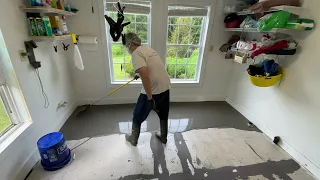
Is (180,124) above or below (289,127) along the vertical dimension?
below

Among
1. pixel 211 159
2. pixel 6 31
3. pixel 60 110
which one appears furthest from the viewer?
pixel 60 110

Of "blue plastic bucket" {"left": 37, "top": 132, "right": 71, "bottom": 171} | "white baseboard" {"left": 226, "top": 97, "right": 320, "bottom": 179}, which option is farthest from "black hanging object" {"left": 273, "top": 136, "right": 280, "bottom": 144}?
"blue plastic bucket" {"left": 37, "top": 132, "right": 71, "bottom": 171}

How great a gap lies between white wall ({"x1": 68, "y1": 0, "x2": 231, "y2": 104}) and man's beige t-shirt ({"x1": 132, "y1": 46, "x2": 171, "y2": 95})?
1323 millimetres

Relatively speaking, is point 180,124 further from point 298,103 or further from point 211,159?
point 298,103

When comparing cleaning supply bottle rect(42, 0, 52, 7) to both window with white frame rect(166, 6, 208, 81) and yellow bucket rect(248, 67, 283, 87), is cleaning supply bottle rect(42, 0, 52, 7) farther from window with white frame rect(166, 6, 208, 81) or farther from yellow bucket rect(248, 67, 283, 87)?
yellow bucket rect(248, 67, 283, 87)

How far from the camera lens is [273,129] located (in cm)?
234

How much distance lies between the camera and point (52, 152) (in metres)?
1.68

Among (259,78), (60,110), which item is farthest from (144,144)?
(259,78)

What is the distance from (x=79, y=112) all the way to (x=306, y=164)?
3.36 metres

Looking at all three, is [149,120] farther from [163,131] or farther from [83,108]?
[83,108]

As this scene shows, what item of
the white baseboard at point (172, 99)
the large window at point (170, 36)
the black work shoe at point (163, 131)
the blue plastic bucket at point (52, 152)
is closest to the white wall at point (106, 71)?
the white baseboard at point (172, 99)

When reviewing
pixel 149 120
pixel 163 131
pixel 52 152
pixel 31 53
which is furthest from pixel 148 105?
pixel 31 53

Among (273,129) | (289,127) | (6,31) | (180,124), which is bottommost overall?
(180,124)

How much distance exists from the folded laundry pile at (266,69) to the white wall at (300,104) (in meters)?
0.16
